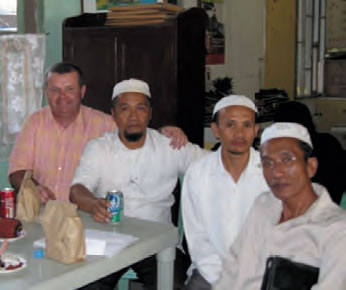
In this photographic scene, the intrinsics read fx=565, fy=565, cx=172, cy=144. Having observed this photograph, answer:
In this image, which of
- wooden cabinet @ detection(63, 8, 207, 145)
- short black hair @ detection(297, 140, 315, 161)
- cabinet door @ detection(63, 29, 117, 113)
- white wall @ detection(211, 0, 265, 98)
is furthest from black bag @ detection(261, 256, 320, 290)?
white wall @ detection(211, 0, 265, 98)

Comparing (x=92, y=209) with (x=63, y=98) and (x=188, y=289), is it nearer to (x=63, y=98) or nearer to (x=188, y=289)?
(x=188, y=289)

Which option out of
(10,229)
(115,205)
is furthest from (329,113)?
(10,229)

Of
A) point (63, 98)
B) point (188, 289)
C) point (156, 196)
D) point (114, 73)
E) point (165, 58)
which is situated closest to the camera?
point (188, 289)

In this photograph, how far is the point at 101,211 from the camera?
2.14 meters

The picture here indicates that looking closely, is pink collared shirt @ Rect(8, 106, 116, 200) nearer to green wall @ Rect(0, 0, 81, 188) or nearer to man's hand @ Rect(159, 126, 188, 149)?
man's hand @ Rect(159, 126, 188, 149)

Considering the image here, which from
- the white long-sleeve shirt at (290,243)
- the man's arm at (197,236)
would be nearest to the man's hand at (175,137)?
the man's arm at (197,236)

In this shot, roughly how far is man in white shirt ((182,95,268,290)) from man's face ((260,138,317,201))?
0.46m

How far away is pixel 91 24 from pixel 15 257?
207 centimetres

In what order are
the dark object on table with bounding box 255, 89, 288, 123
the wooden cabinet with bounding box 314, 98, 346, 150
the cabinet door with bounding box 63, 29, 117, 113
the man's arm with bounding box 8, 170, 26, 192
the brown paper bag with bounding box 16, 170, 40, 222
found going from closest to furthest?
the brown paper bag with bounding box 16, 170, 40, 222 < the man's arm with bounding box 8, 170, 26, 192 < the cabinet door with bounding box 63, 29, 117, 113 < the dark object on table with bounding box 255, 89, 288, 123 < the wooden cabinet with bounding box 314, 98, 346, 150

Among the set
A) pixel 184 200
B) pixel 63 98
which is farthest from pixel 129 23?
pixel 184 200

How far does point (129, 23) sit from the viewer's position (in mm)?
3268

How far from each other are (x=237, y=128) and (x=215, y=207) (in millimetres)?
314

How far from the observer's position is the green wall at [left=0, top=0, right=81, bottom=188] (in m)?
3.60

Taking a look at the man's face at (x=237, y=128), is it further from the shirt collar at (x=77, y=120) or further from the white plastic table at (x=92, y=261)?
the shirt collar at (x=77, y=120)
